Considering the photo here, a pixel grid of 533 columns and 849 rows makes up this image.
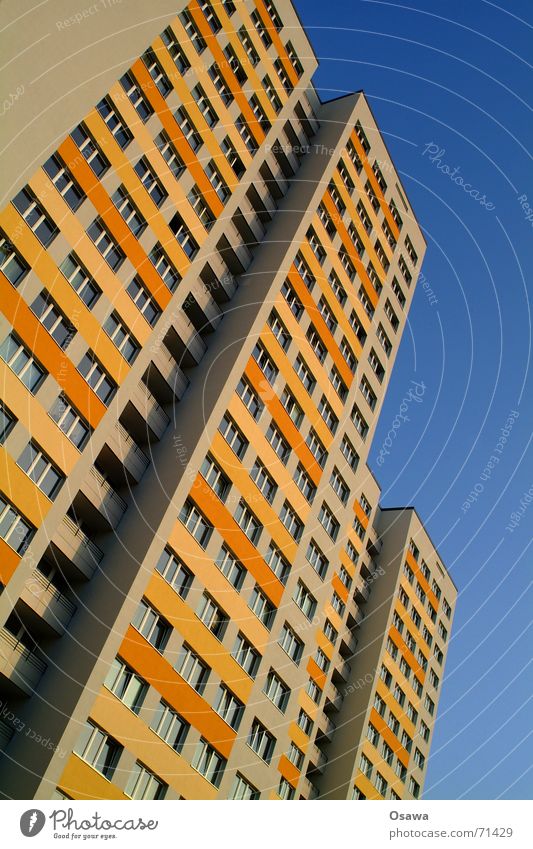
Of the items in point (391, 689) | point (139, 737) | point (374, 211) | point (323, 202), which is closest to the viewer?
point (139, 737)

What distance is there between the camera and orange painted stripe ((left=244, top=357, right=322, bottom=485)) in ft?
117

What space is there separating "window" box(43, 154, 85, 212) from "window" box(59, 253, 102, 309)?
216 cm

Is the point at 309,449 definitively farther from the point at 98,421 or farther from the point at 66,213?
the point at 66,213

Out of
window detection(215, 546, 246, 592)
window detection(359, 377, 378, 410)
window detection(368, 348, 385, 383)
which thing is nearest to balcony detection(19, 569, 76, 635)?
window detection(215, 546, 246, 592)

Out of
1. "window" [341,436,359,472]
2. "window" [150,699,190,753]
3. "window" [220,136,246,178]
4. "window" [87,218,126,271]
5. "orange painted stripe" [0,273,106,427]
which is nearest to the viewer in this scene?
"orange painted stripe" [0,273,106,427]

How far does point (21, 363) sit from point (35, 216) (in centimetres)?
561

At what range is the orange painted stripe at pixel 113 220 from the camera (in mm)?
28219

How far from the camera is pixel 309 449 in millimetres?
39562

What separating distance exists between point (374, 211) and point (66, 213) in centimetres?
2916

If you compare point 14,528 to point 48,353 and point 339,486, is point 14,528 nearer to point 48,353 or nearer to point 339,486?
point 48,353

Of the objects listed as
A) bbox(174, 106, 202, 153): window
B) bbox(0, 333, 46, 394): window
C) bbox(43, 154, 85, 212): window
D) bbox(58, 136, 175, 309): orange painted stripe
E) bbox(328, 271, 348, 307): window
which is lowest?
bbox(0, 333, 46, 394): window

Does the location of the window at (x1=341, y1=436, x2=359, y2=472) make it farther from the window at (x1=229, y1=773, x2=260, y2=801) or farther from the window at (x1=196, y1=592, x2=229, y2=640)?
the window at (x1=229, y1=773, x2=260, y2=801)
